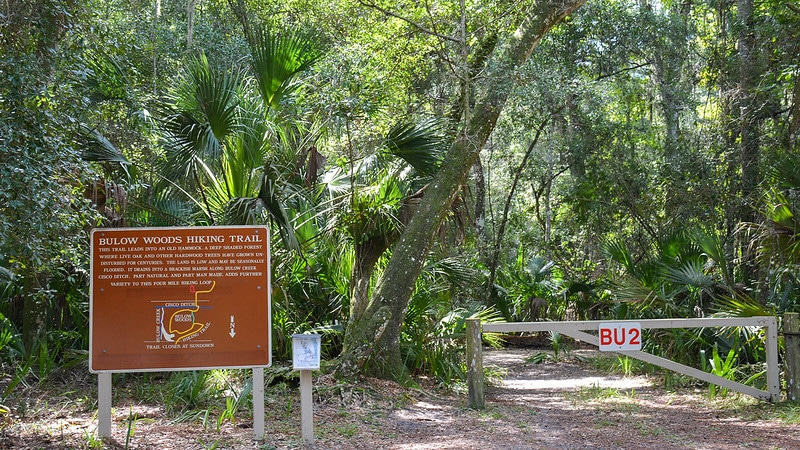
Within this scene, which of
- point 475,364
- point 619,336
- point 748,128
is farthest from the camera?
point 748,128

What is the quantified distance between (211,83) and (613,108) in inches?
523

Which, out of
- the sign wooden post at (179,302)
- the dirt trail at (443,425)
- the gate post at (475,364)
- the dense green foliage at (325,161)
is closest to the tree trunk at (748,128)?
the dense green foliage at (325,161)

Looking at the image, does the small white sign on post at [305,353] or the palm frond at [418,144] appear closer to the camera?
the small white sign on post at [305,353]

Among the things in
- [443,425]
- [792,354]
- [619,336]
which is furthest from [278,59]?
[792,354]

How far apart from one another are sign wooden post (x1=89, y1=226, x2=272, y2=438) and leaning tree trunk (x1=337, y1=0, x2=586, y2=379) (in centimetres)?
241

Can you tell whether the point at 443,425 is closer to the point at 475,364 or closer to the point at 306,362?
the point at 475,364

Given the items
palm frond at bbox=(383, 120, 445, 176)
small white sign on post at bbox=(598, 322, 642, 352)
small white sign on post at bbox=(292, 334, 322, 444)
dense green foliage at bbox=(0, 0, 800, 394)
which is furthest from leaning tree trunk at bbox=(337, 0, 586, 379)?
small white sign on post at bbox=(598, 322, 642, 352)

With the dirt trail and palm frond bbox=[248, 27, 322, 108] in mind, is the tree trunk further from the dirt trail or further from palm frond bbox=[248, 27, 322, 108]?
palm frond bbox=[248, 27, 322, 108]

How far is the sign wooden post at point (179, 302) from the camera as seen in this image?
20.8ft

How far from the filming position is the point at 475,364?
26.9 ft

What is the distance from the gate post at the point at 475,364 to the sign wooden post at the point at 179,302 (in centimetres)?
262

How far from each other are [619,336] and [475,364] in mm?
1587

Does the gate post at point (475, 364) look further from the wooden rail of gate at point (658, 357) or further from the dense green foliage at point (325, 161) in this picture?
the dense green foliage at point (325, 161)

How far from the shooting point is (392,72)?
1097 centimetres
